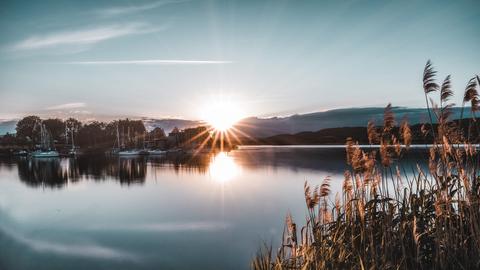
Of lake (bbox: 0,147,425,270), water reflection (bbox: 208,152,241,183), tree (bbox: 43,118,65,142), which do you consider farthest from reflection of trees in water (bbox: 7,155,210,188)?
tree (bbox: 43,118,65,142)

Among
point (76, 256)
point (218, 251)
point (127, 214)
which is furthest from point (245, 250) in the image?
point (127, 214)

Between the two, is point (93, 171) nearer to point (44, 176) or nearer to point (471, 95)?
point (44, 176)

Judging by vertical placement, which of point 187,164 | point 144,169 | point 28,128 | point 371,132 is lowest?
point 187,164

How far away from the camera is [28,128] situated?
585 ft

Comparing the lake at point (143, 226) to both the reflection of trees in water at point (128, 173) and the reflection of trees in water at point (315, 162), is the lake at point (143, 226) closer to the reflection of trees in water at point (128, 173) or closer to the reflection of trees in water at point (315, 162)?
the reflection of trees in water at point (128, 173)

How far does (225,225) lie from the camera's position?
17.7m

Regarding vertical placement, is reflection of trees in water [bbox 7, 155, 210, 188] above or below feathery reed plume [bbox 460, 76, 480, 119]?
below

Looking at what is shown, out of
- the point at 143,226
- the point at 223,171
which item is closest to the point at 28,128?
the point at 223,171

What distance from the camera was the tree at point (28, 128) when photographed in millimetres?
172500

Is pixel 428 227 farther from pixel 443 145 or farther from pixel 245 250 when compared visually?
pixel 245 250

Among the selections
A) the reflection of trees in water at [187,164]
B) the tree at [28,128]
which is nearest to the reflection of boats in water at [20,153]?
the tree at [28,128]

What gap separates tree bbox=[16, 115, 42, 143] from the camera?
172500 mm

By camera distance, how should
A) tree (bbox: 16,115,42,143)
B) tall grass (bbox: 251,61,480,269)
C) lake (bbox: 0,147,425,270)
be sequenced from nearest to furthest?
tall grass (bbox: 251,61,480,269)
lake (bbox: 0,147,425,270)
tree (bbox: 16,115,42,143)

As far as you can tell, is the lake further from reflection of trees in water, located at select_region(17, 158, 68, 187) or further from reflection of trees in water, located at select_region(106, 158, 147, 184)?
reflection of trees in water, located at select_region(106, 158, 147, 184)
